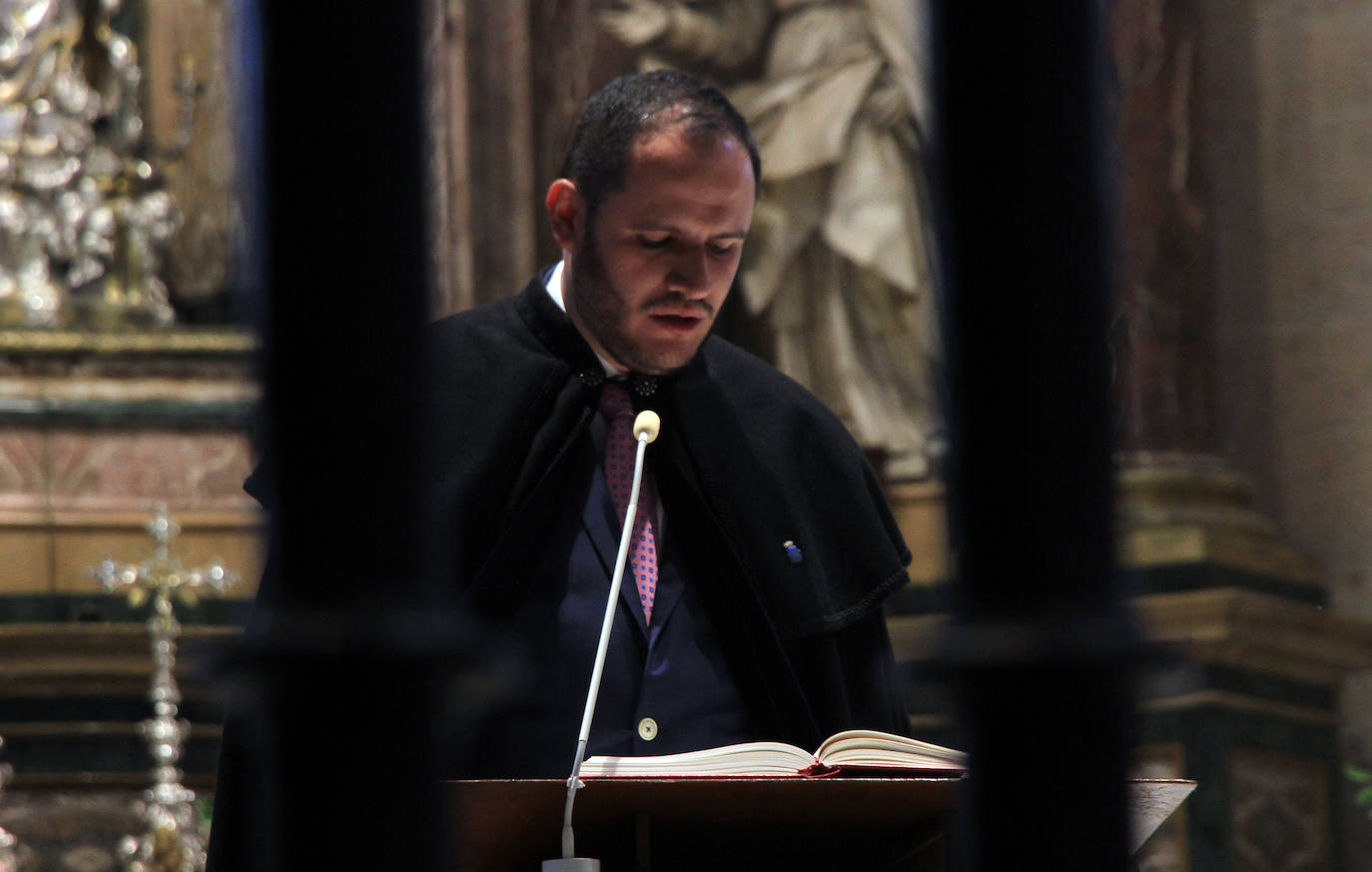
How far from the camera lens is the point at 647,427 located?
337 cm

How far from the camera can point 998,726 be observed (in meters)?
1.39

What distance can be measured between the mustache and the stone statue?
4.06m

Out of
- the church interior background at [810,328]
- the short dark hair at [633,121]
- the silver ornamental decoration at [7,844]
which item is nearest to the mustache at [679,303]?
the short dark hair at [633,121]

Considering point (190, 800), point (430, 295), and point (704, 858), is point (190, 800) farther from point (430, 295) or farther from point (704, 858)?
point (430, 295)

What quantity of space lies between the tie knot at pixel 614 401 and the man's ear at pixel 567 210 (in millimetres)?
231

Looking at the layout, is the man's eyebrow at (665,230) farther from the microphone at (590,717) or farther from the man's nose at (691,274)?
the microphone at (590,717)

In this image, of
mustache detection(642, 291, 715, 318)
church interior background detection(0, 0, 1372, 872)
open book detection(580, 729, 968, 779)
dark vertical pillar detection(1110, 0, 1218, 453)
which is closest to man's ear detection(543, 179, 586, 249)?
mustache detection(642, 291, 715, 318)

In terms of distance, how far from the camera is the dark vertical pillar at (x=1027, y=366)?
1388 mm

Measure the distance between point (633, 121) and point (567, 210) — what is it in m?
0.23

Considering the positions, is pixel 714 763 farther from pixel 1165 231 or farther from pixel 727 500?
pixel 1165 231

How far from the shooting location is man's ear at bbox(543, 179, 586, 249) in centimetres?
378

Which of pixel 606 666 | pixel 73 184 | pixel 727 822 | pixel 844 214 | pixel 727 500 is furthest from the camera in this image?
pixel 844 214

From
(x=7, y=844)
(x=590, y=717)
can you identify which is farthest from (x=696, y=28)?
(x=590, y=717)

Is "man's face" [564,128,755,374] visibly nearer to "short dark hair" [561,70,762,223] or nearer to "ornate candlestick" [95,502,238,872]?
"short dark hair" [561,70,762,223]
